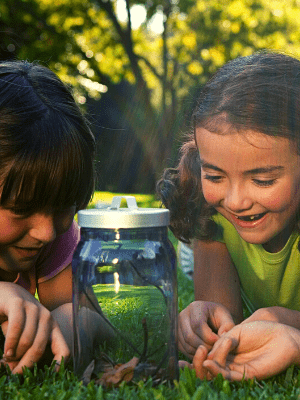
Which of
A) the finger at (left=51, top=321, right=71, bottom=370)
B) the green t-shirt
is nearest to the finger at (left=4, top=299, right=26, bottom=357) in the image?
the finger at (left=51, top=321, right=71, bottom=370)

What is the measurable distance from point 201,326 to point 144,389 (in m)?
0.41

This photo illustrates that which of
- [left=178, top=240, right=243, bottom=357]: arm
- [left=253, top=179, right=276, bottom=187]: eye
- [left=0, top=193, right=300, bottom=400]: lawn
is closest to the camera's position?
[left=0, top=193, right=300, bottom=400]: lawn

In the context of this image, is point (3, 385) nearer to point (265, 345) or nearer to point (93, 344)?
point (93, 344)

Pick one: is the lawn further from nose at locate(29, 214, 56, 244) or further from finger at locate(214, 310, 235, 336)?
nose at locate(29, 214, 56, 244)

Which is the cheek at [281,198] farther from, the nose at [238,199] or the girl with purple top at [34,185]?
A: the girl with purple top at [34,185]

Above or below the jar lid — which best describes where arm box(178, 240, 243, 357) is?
below

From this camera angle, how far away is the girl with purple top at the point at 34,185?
1.61 metres

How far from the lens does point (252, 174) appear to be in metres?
1.83

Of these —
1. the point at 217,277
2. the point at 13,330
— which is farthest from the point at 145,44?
the point at 13,330

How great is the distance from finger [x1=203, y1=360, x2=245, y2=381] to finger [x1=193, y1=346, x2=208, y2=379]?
18 mm

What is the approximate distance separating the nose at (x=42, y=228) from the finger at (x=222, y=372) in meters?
0.66

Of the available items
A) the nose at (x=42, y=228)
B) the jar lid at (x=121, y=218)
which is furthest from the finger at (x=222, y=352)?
the nose at (x=42, y=228)

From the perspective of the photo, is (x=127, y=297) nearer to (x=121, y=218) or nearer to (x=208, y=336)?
(x=208, y=336)

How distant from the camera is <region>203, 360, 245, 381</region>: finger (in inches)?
59.0
